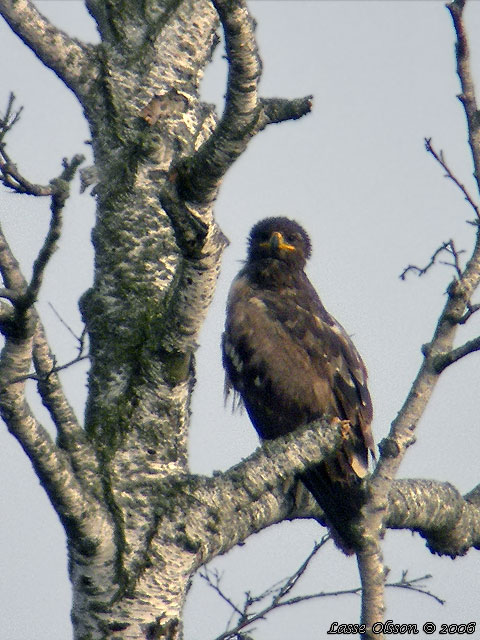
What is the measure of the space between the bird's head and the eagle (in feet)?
1.92

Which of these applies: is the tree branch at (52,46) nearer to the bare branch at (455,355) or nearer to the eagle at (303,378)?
the eagle at (303,378)

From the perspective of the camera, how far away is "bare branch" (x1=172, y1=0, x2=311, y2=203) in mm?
3096

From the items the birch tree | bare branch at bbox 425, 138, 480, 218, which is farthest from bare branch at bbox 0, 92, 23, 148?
bare branch at bbox 425, 138, 480, 218

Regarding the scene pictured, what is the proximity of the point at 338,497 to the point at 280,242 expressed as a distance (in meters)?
2.19

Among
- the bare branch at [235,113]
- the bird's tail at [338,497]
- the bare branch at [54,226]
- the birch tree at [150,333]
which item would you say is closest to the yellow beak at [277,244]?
the bird's tail at [338,497]

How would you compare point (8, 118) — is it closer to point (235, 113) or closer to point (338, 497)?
point (235, 113)

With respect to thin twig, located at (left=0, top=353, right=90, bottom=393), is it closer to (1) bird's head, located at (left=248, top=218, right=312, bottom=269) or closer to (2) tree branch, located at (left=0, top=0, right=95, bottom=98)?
(2) tree branch, located at (left=0, top=0, right=95, bottom=98)

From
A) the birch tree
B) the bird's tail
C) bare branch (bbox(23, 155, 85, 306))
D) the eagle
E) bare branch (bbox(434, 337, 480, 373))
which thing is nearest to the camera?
bare branch (bbox(23, 155, 85, 306))

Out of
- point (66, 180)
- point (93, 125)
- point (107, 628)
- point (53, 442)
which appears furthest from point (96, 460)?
point (93, 125)

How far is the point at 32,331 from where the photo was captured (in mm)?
3283

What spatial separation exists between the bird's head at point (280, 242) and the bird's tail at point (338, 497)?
183 centimetres

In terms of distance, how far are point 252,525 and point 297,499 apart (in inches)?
46.8

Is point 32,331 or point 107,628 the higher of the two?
point 32,331

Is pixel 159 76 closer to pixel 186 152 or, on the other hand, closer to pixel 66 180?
pixel 186 152
